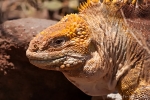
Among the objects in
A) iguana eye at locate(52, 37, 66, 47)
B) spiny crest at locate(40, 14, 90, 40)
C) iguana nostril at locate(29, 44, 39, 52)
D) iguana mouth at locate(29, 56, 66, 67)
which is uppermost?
spiny crest at locate(40, 14, 90, 40)

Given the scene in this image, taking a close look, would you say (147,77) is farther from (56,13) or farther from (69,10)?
(56,13)

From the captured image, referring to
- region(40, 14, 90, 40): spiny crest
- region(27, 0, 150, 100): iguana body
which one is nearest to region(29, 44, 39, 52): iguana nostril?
region(27, 0, 150, 100): iguana body

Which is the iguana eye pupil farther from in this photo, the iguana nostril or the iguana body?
the iguana nostril

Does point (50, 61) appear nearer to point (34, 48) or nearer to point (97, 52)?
point (34, 48)

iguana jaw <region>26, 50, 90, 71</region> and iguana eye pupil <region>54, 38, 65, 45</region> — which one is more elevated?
iguana eye pupil <region>54, 38, 65, 45</region>

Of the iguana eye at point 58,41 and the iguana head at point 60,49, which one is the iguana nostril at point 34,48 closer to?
the iguana head at point 60,49

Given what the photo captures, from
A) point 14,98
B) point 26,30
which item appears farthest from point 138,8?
point 14,98

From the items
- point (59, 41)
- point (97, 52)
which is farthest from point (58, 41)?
point (97, 52)
